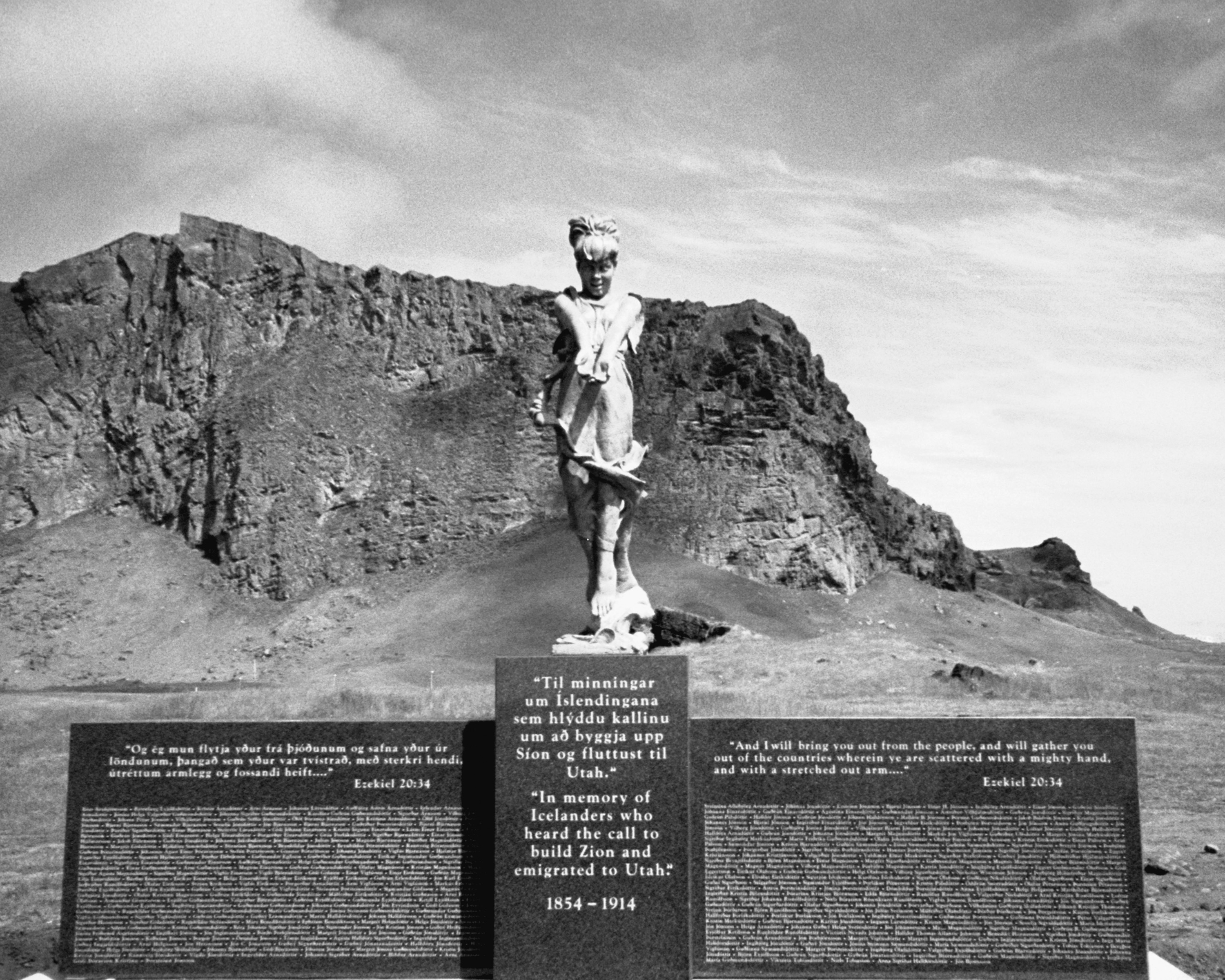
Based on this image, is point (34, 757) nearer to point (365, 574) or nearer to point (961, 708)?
point (961, 708)

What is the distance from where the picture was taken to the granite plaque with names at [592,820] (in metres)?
9.63

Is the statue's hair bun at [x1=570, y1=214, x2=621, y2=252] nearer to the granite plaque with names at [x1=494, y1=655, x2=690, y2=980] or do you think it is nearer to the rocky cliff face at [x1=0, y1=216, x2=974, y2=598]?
the granite plaque with names at [x1=494, y1=655, x2=690, y2=980]

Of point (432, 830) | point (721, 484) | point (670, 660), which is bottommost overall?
point (432, 830)

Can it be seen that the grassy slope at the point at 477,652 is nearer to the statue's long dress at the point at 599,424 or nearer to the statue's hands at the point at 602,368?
the statue's long dress at the point at 599,424

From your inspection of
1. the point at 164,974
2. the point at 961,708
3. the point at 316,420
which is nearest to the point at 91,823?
the point at 164,974

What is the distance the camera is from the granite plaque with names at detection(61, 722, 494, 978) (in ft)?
32.8

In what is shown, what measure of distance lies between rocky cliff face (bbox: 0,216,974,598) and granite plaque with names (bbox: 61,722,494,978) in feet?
198

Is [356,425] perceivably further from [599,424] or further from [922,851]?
[922,851]

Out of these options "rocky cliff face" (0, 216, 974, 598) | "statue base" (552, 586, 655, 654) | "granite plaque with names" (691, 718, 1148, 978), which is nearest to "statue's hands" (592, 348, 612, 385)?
"statue base" (552, 586, 655, 654)

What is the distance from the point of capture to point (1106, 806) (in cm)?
988

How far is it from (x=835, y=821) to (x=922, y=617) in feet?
195

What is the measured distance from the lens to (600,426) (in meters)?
11.0

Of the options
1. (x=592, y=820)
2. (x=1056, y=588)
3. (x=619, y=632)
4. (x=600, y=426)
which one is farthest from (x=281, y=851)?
(x=1056, y=588)

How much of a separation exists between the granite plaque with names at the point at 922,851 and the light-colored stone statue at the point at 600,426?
1.50 metres
